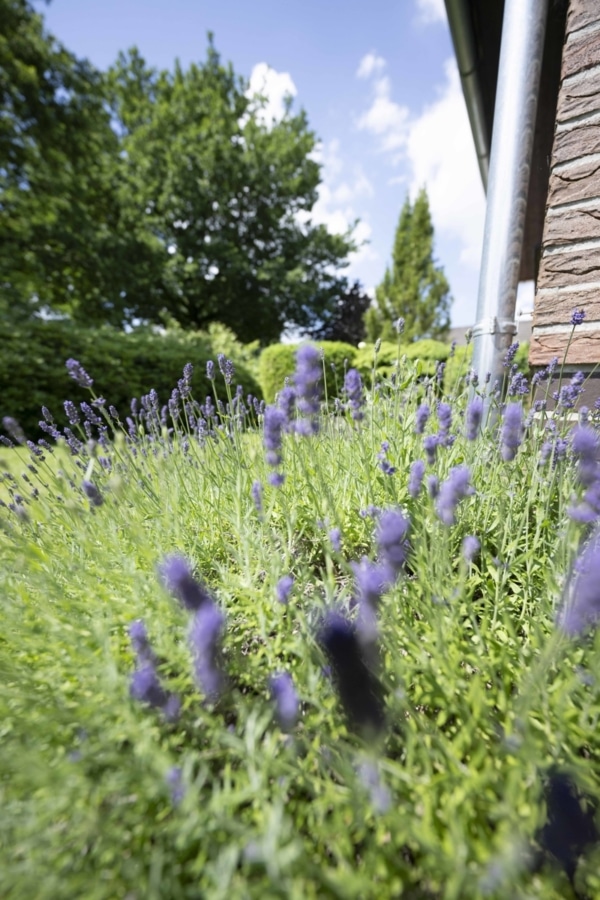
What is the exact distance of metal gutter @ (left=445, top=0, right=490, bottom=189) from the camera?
283 cm

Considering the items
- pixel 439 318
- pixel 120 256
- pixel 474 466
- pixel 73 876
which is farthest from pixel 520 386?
pixel 439 318

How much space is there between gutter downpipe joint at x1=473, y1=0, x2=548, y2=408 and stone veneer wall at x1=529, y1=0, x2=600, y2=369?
0.68ft

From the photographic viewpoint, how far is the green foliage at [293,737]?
70cm

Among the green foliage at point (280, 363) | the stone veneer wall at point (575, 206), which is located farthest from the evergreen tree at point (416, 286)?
the stone veneer wall at point (575, 206)

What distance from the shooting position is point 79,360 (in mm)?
7910

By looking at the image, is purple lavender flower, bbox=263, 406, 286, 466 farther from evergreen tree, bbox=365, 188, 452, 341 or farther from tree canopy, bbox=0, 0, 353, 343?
evergreen tree, bbox=365, 188, 452, 341

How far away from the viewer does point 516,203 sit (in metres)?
2.37

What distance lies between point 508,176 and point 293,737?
9.70 ft

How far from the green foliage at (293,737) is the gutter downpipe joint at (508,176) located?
110 centimetres

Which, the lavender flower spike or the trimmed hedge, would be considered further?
the trimmed hedge

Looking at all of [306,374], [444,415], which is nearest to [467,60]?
[444,415]

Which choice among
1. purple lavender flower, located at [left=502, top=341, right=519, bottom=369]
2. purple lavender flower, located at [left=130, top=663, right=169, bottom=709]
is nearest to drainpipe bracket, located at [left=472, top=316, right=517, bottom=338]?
purple lavender flower, located at [left=502, top=341, right=519, bottom=369]

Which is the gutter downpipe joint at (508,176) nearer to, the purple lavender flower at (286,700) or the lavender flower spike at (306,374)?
the lavender flower spike at (306,374)

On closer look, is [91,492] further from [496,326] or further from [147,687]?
[496,326]
